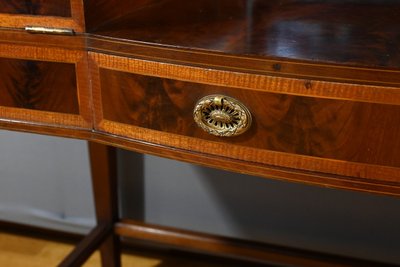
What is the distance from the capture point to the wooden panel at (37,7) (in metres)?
0.56

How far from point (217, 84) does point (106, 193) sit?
65 cm

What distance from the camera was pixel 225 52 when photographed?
50cm

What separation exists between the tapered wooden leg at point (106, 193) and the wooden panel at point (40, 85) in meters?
0.43

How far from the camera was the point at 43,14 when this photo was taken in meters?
0.56

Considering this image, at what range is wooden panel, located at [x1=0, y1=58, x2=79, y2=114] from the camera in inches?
23.0

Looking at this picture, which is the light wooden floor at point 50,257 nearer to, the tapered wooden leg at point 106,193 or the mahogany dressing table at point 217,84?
the tapered wooden leg at point 106,193

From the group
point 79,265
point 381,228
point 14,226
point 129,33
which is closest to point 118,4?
point 129,33

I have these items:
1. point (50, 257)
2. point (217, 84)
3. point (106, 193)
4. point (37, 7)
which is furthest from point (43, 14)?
point (50, 257)

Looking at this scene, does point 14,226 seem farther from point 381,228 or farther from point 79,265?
point 381,228

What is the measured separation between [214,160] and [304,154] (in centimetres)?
10

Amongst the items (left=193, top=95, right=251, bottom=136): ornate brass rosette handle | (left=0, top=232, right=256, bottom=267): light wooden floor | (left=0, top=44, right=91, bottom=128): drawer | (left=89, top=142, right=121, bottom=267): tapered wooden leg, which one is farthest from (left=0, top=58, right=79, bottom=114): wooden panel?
(left=0, top=232, right=256, bottom=267): light wooden floor

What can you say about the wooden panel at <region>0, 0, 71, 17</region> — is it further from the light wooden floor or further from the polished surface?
the light wooden floor

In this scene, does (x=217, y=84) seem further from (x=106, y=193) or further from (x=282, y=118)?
(x=106, y=193)

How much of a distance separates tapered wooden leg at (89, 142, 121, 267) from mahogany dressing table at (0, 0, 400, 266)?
0.43 meters
